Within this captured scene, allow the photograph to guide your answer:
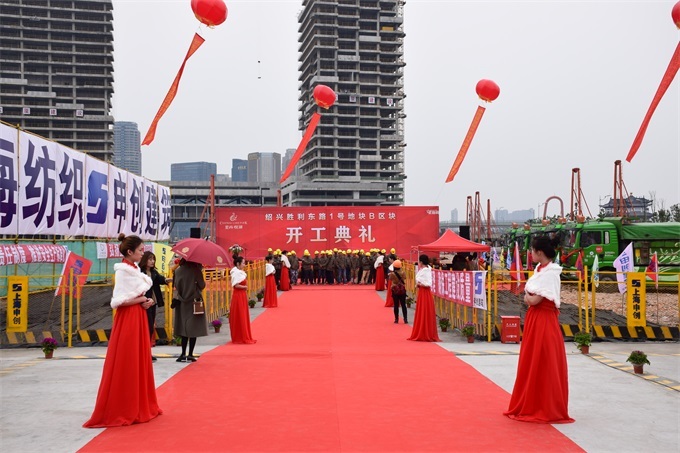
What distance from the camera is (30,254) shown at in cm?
1772

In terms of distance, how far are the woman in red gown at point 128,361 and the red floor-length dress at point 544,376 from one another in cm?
366

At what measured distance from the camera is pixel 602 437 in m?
6.10

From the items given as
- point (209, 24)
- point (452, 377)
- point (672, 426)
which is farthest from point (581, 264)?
point (672, 426)

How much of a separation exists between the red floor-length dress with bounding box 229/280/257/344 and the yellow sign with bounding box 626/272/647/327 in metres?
7.67

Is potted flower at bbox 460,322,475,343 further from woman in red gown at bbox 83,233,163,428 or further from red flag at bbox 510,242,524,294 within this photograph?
woman in red gown at bbox 83,233,163,428

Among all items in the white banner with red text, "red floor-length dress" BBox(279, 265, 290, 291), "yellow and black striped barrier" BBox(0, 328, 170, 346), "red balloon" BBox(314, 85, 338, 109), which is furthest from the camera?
"red floor-length dress" BBox(279, 265, 290, 291)

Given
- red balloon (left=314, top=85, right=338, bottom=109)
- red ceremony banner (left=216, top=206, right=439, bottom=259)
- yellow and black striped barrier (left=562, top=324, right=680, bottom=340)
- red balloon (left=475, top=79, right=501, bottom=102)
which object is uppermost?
red balloon (left=314, top=85, right=338, bottom=109)

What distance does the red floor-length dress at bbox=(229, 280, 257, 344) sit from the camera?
41.2 feet

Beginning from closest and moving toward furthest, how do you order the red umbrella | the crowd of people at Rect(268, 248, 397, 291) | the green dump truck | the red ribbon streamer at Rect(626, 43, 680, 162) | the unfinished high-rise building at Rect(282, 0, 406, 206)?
the red umbrella → the red ribbon streamer at Rect(626, 43, 680, 162) → the green dump truck → the crowd of people at Rect(268, 248, 397, 291) → the unfinished high-rise building at Rect(282, 0, 406, 206)

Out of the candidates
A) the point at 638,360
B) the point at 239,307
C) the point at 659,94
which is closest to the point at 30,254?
the point at 239,307

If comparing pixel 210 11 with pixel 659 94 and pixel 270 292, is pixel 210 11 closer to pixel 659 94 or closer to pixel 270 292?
pixel 270 292

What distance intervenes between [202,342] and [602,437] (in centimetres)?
865

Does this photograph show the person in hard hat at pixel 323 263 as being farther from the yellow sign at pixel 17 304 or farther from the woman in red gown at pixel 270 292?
the yellow sign at pixel 17 304

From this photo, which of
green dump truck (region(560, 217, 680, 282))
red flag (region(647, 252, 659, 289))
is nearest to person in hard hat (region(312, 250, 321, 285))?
green dump truck (region(560, 217, 680, 282))
